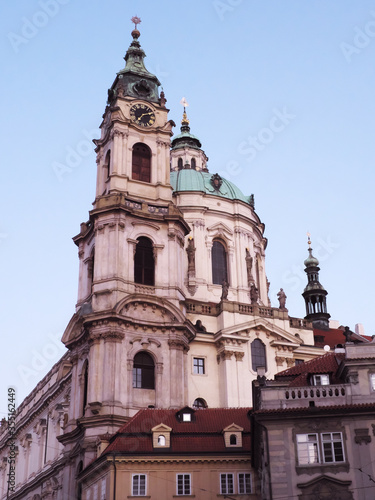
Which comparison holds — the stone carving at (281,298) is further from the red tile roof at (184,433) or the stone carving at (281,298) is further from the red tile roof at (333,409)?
the red tile roof at (333,409)

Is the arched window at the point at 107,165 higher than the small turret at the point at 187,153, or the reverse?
the small turret at the point at 187,153

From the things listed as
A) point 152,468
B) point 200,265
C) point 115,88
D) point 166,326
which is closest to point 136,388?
point 166,326

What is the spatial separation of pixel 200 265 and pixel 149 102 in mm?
13435

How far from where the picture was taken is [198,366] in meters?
50.2

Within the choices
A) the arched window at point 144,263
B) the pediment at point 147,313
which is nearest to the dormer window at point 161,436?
the pediment at point 147,313

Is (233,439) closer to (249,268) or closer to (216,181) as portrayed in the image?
(249,268)

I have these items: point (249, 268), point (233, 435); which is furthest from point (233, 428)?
point (249, 268)

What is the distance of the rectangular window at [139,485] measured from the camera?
34.2 m

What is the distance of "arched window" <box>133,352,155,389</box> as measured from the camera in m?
45.9

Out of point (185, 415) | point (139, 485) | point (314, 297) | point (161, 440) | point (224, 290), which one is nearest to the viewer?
point (139, 485)

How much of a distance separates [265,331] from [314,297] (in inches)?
945

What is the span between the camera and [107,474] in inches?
1371

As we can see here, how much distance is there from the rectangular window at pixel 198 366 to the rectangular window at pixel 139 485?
15.8m

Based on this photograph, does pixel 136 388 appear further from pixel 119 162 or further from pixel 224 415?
pixel 119 162
